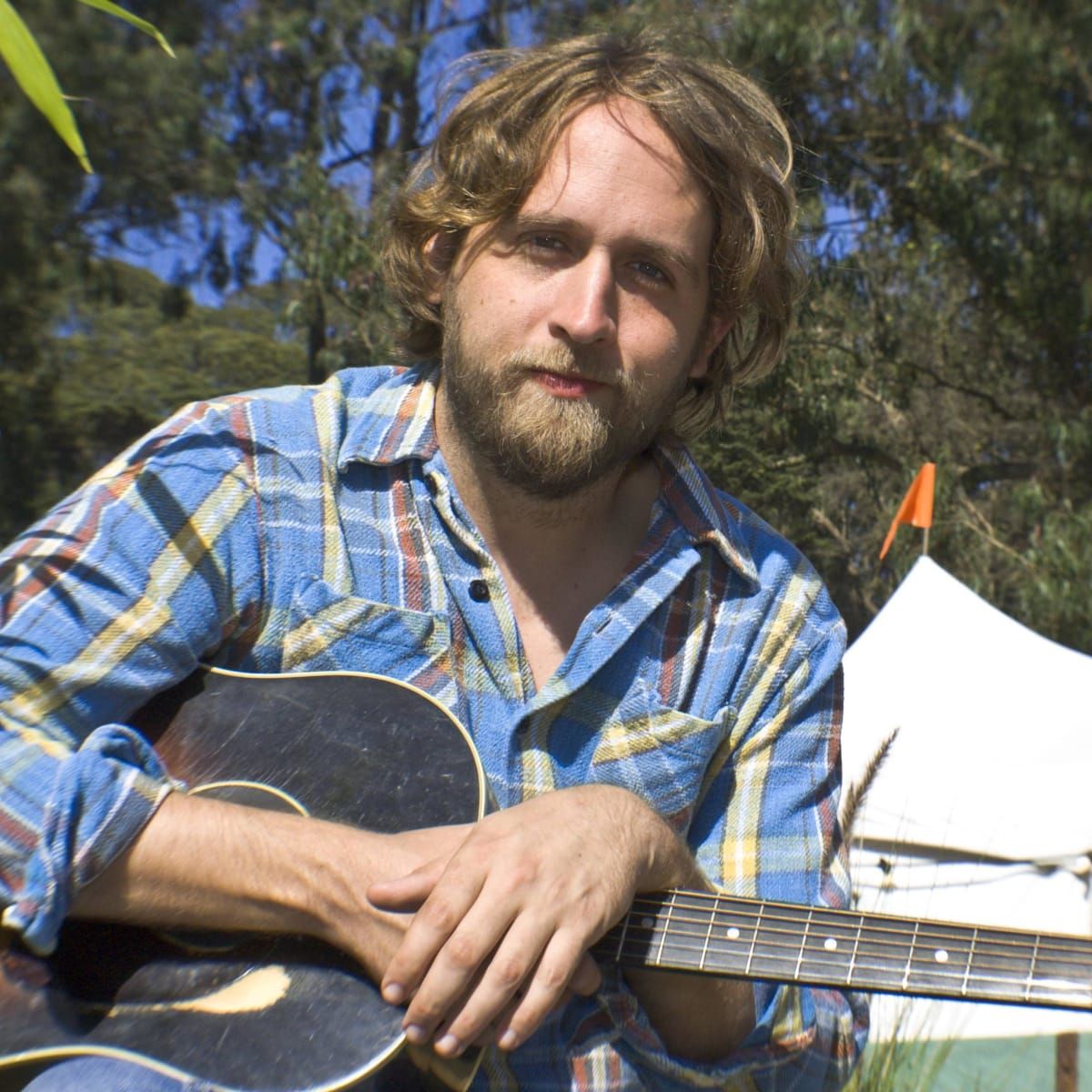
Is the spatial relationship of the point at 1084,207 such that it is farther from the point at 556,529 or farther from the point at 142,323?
the point at 142,323

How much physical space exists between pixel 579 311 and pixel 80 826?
3.10ft

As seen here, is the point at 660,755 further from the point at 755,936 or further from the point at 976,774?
the point at 976,774

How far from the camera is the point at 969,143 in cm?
897

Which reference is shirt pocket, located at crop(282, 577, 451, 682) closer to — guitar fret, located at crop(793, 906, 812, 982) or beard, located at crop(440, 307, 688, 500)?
beard, located at crop(440, 307, 688, 500)

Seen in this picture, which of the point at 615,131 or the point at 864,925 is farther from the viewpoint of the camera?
the point at 615,131

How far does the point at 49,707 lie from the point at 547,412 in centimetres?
78

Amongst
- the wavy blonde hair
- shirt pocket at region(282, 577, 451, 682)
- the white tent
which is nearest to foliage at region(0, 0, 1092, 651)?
the white tent

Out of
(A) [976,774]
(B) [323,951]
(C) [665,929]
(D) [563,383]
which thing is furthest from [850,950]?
(A) [976,774]

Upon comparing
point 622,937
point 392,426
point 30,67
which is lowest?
point 622,937

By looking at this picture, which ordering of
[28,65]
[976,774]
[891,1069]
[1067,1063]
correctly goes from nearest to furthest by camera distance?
1. [28,65]
2. [891,1069]
3. [1067,1063]
4. [976,774]

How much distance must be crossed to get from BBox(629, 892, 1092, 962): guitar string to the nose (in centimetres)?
78

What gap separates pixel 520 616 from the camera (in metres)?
1.97

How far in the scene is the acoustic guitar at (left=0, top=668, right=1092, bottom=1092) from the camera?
142 centimetres

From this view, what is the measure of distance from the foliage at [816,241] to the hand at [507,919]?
3800 millimetres
